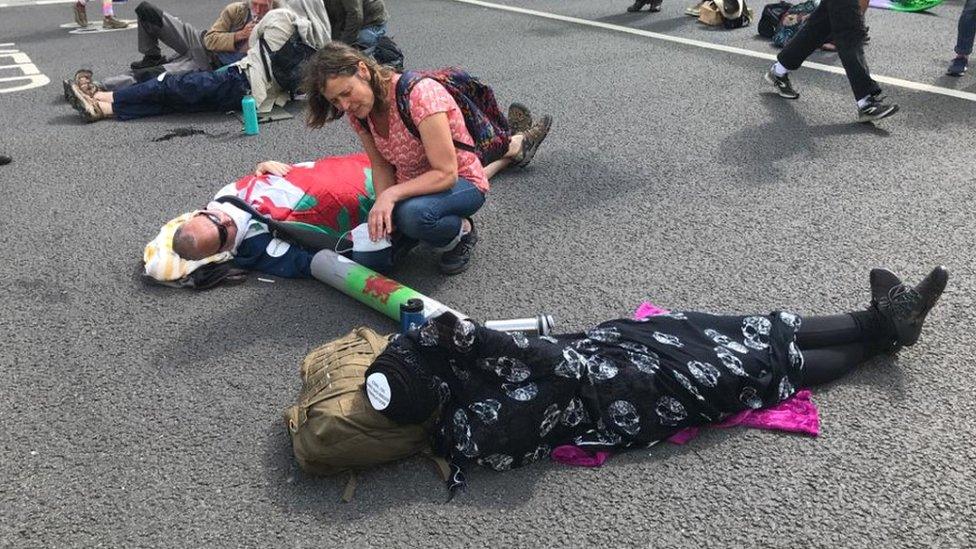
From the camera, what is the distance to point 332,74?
10.7 ft

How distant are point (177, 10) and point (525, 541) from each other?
10250mm

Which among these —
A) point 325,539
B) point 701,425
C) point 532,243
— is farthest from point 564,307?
point 325,539

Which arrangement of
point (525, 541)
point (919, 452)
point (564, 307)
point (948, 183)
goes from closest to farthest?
point (525, 541), point (919, 452), point (564, 307), point (948, 183)

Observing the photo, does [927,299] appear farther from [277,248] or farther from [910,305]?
[277,248]

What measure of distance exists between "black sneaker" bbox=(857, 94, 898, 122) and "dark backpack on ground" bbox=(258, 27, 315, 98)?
3.92 m

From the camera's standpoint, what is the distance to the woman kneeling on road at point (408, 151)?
334 centimetres

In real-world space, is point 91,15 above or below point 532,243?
below

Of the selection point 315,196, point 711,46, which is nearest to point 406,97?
point 315,196

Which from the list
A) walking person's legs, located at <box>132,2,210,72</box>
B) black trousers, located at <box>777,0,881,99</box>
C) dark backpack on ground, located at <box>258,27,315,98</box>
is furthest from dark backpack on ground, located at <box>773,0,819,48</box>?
walking person's legs, located at <box>132,2,210,72</box>

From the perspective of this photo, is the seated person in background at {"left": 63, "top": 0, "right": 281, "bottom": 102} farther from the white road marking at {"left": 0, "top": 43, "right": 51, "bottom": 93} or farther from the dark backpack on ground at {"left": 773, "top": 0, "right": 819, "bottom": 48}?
the dark backpack on ground at {"left": 773, "top": 0, "right": 819, "bottom": 48}

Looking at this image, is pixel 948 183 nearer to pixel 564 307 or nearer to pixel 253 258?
pixel 564 307

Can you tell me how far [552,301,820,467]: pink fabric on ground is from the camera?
2.60m

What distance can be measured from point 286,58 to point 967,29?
5.10 meters

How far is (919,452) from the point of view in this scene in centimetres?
256
